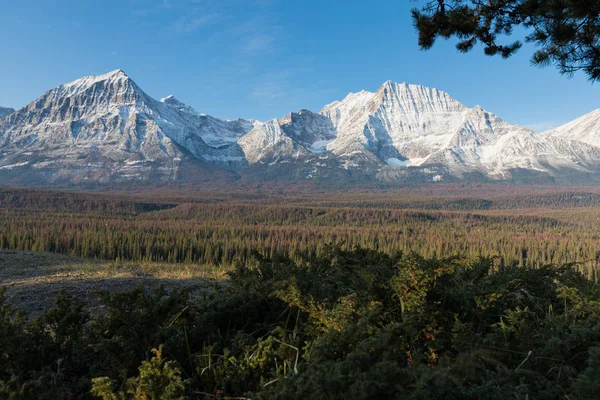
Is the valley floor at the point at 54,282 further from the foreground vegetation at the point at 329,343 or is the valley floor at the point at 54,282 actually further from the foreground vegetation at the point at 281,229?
the foreground vegetation at the point at 281,229

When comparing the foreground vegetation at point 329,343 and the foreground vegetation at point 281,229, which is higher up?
the foreground vegetation at point 329,343

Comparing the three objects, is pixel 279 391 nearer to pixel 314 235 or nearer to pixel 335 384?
pixel 335 384

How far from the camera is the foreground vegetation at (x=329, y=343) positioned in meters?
1.80

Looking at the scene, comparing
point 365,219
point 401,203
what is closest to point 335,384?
point 365,219

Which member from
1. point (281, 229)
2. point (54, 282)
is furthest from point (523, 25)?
point (281, 229)

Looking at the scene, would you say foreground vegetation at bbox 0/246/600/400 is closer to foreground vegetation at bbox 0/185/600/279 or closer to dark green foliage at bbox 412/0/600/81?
foreground vegetation at bbox 0/185/600/279

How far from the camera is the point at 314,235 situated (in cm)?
5938

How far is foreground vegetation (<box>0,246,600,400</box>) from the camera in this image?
180cm

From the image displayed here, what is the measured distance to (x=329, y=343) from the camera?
2.23 meters

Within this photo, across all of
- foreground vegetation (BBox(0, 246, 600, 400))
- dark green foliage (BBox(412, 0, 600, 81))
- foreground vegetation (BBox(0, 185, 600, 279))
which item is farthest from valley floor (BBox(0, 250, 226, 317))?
dark green foliage (BBox(412, 0, 600, 81))

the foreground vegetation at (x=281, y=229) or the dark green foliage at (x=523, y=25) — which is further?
the foreground vegetation at (x=281, y=229)

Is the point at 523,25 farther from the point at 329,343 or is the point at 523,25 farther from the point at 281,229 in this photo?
the point at 281,229

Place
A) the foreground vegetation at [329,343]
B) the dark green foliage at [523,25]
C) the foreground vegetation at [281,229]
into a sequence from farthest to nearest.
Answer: the foreground vegetation at [281,229] < the dark green foliage at [523,25] < the foreground vegetation at [329,343]

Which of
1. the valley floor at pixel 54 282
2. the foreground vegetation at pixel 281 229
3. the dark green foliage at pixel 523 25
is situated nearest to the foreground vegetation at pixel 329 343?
the valley floor at pixel 54 282
